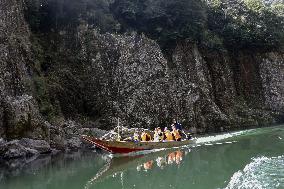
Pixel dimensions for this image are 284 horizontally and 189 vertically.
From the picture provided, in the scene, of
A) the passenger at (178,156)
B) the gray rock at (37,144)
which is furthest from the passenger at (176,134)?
the gray rock at (37,144)

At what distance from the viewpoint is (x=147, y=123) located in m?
34.4

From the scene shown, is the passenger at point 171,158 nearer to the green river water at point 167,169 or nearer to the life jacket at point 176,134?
the green river water at point 167,169

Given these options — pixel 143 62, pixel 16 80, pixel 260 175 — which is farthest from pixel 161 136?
pixel 260 175

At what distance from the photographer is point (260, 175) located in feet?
58.9

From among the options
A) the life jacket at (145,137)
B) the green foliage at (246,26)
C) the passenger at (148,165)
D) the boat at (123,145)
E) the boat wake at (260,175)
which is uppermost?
the green foliage at (246,26)

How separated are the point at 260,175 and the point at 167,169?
5.18 meters

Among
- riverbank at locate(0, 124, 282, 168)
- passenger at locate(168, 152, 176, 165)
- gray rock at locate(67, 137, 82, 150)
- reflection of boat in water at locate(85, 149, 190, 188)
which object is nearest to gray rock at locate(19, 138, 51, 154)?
riverbank at locate(0, 124, 282, 168)

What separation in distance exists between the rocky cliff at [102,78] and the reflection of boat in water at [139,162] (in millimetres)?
5171

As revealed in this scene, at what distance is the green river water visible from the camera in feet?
59.2

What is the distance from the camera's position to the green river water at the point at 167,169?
18.0 meters

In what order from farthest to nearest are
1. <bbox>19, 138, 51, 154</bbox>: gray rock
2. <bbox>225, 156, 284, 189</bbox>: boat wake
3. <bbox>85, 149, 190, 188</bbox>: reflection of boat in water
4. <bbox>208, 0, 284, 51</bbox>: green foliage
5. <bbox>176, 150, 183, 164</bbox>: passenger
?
<bbox>208, 0, 284, 51</bbox>: green foliage < <bbox>19, 138, 51, 154</bbox>: gray rock < <bbox>176, 150, 183, 164</bbox>: passenger < <bbox>85, 149, 190, 188</bbox>: reflection of boat in water < <bbox>225, 156, 284, 189</bbox>: boat wake

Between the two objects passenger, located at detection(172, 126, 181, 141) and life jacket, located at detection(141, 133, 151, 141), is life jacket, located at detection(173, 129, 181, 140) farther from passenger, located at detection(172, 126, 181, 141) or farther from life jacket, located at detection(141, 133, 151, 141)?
life jacket, located at detection(141, 133, 151, 141)

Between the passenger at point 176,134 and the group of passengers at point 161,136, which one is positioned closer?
the group of passengers at point 161,136

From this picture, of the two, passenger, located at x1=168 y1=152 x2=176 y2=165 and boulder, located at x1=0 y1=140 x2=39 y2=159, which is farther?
boulder, located at x1=0 y1=140 x2=39 y2=159
